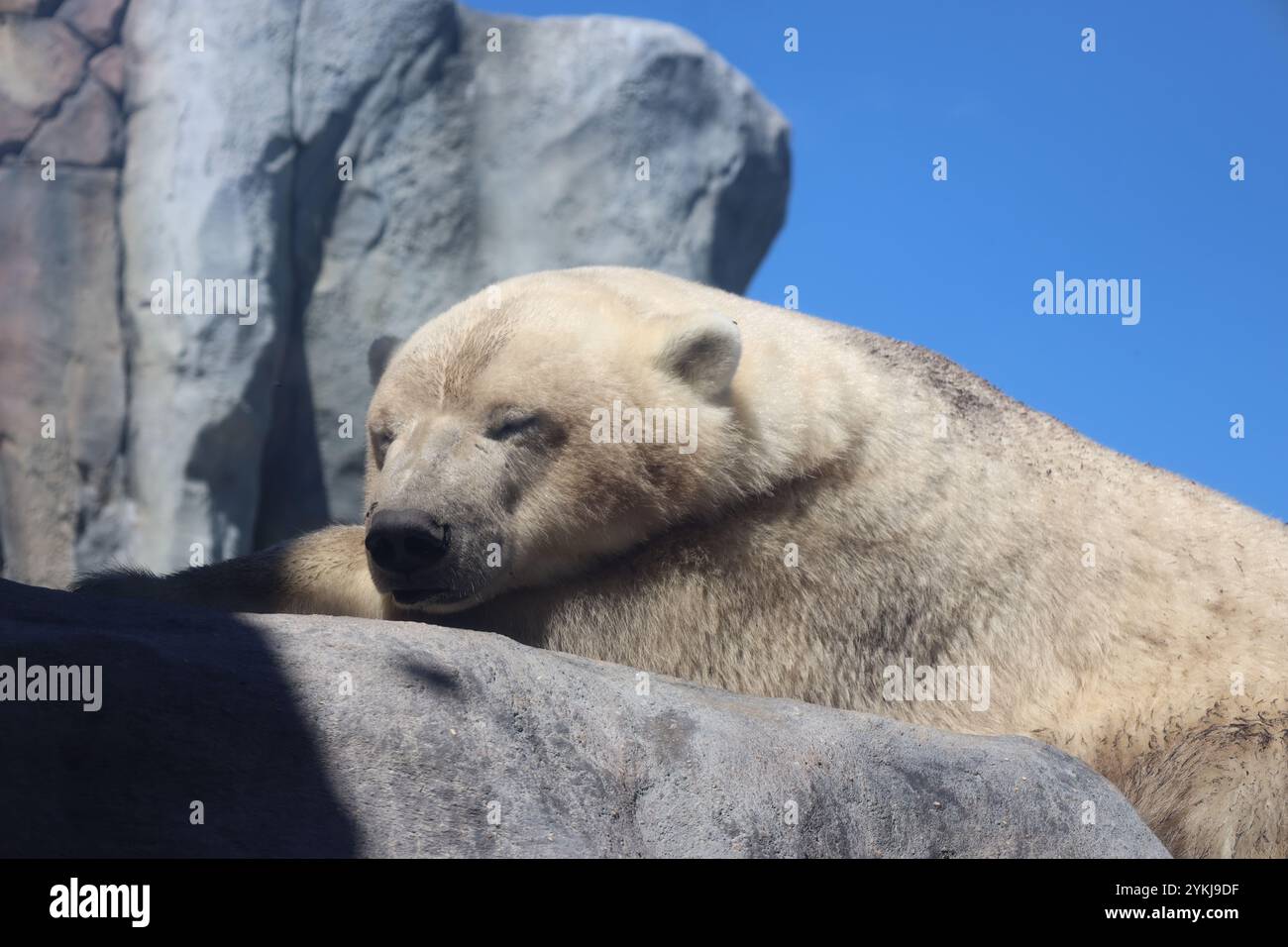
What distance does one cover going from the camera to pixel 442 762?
2697mm

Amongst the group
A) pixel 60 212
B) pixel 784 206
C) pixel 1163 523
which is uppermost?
pixel 784 206

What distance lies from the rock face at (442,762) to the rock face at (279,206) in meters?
8.33

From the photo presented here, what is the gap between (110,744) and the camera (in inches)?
95.7

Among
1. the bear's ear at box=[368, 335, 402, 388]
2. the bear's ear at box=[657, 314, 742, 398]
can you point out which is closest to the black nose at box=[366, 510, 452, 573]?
the bear's ear at box=[657, 314, 742, 398]

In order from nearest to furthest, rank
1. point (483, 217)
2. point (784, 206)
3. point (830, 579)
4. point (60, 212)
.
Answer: point (830, 579), point (60, 212), point (483, 217), point (784, 206)

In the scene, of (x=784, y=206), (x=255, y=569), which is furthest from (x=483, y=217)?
(x=255, y=569)

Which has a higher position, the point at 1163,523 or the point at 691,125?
the point at 691,125

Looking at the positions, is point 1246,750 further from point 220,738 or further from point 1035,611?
point 220,738

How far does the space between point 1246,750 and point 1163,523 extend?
94 centimetres

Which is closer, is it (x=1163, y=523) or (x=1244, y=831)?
(x=1244, y=831)

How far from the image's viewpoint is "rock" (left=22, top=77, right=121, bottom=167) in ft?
37.4

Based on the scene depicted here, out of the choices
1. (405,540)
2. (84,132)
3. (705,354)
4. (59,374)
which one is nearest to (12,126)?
(84,132)

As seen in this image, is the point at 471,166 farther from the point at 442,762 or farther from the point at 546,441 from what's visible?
the point at 442,762

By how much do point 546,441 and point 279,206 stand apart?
8.71m
